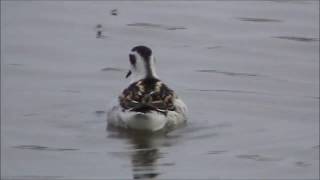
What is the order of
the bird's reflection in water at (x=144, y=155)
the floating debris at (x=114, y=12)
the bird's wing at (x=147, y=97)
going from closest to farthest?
1. the bird's reflection in water at (x=144, y=155)
2. the bird's wing at (x=147, y=97)
3. the floating debris at (x=114, y=12)

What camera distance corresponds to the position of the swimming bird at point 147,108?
14.2m

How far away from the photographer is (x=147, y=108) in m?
14.1

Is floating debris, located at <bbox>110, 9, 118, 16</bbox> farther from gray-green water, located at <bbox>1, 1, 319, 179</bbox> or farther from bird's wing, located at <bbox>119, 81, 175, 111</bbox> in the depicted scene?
bird's wing, located at <bbox>119, 81, 175, 111</bbox>

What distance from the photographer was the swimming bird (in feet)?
46.5

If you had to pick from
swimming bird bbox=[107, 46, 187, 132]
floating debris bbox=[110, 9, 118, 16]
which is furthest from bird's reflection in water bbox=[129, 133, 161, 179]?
floating debris bbox=[110, 9, 118, 16]

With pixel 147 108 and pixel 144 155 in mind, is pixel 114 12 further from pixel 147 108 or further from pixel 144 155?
pixel 144 155

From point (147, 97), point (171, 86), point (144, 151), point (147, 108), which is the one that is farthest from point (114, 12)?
point (144, 151)

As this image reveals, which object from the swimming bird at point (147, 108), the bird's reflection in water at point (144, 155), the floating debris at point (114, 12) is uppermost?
the floating debris at point (114, 12)

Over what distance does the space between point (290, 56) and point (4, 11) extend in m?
4.98

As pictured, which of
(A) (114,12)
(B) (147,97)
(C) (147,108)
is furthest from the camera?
(A) (114,12)

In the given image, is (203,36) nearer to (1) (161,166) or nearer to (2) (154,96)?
(2) (154,96)

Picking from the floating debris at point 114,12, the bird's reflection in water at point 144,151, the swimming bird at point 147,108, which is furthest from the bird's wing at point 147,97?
the floating debris at point 114,12

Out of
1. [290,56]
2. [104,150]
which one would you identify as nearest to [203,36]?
[290,56]

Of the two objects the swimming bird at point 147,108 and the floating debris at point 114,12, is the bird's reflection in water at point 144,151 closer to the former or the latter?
the swimming bird at point 147,108
